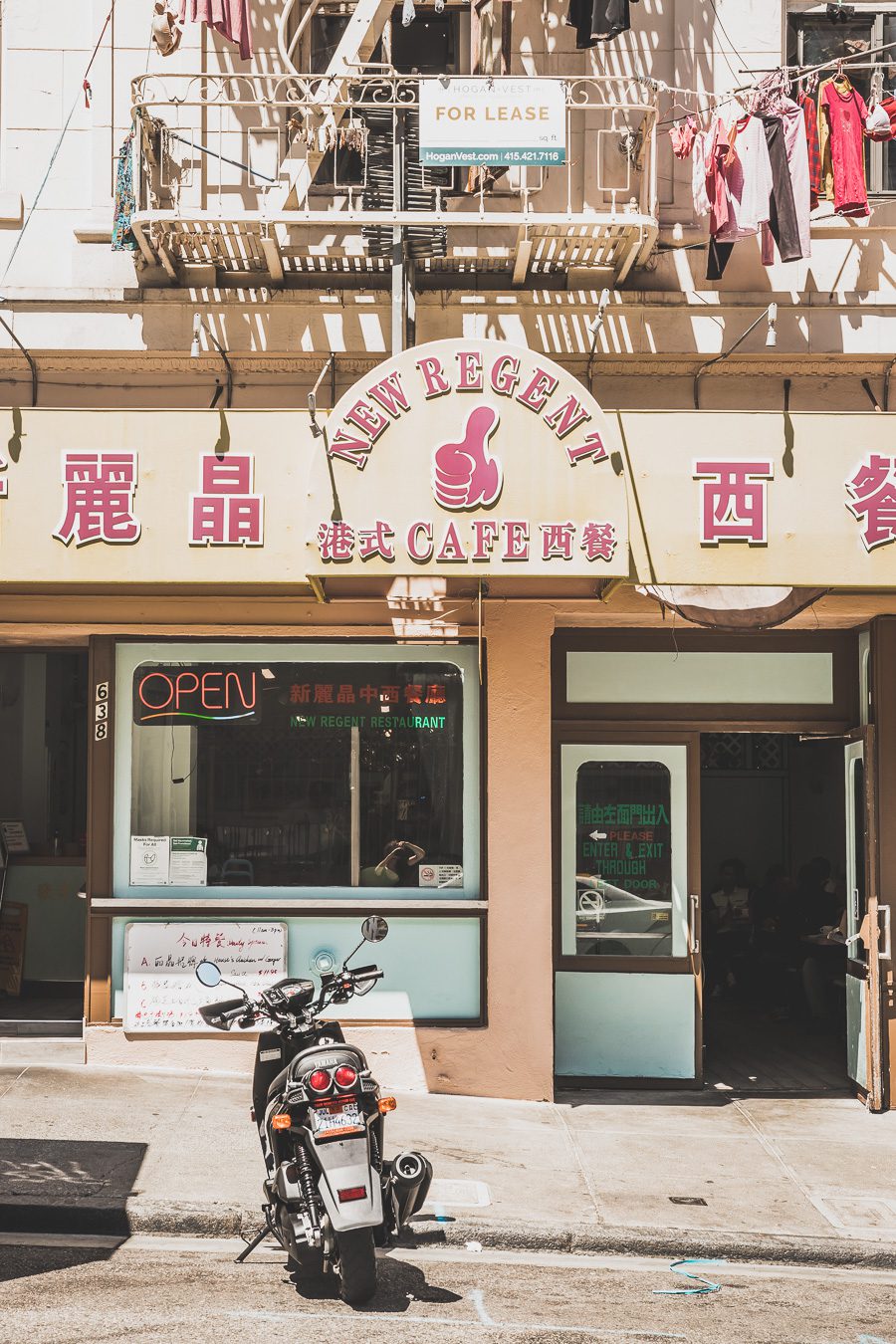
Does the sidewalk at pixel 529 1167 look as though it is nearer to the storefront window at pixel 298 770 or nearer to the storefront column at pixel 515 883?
the storefront column at pixel 515 883

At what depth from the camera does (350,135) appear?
9664 millimetres

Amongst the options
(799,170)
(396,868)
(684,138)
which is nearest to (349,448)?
(396,868)

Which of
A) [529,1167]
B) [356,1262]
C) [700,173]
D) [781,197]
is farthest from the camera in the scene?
[700,173]

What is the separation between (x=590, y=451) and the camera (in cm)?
841

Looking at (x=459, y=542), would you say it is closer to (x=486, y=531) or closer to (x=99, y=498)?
(x=486, y=531)

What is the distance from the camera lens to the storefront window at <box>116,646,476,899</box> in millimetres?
10180

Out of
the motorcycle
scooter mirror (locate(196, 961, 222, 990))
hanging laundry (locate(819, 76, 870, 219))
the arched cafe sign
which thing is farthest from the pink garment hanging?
the motorcycle

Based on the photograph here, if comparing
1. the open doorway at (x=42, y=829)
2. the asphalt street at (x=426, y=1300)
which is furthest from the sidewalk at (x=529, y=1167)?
the open doorway at (x=42, y=829)

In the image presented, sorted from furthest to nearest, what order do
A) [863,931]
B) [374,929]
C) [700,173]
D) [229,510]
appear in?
1. [863,931]
2. [700,173]
3. [229,510]
4. [374,929]

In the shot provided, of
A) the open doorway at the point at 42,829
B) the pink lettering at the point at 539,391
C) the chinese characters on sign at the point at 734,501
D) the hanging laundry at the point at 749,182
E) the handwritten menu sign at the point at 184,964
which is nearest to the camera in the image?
the pink lettering at the point at 539,391

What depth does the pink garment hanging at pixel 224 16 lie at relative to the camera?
9.59 m

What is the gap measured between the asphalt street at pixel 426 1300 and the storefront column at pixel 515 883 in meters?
2.88

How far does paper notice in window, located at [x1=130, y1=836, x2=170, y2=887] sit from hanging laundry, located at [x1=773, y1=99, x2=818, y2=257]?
20.5ft

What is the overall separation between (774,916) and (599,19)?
8.76 m
